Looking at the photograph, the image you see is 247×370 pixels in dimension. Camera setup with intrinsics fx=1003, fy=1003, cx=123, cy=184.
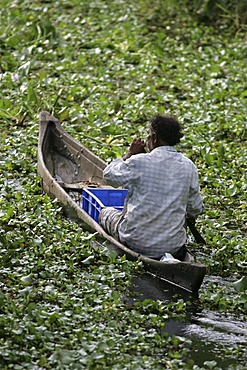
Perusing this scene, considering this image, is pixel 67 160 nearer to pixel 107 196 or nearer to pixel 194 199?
pixel 107 196

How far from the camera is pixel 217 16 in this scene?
51.8 feet

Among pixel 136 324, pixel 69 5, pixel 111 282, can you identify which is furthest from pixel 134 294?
pixel 69 5

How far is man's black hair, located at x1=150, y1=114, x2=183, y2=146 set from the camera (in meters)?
7.09

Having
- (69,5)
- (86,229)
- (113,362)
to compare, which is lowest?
(69,5)

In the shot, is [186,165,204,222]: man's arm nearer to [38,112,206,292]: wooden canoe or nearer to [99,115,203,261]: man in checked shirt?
[99,115,203,261]: man in checked shirt

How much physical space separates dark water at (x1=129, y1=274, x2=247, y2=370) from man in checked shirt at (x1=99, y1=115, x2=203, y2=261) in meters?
0.32

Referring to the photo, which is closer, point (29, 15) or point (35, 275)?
point (35, 275)

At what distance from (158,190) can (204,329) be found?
47.5 inches

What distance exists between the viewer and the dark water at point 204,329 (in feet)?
19.1

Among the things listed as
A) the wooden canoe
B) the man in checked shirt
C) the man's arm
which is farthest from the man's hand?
the wooden canoe

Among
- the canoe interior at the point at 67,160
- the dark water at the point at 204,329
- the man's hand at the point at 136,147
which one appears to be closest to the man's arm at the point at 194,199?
the man's hand at the point at 136,147

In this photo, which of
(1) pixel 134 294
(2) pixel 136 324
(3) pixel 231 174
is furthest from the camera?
(3) pixel 231 174

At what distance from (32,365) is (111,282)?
4.58 ft

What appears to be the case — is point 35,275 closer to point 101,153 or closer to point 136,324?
point 136,324
